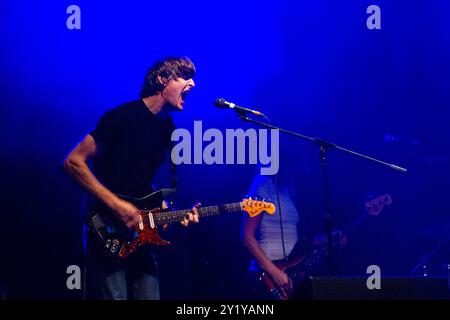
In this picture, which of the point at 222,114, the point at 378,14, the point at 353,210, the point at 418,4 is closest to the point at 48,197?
the point at 222,114

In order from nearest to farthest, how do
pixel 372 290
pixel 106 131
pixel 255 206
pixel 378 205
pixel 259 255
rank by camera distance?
pixel 372 290, pixel 106 131, pixel 255 206, pixel 259 255, pixel 378 205

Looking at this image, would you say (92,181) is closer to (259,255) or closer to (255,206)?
(255,206)

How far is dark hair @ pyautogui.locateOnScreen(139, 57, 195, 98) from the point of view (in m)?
4.06

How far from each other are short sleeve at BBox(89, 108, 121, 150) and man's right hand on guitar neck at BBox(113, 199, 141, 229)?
1.19 ft

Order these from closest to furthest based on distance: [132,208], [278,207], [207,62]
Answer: [132,208], [278,207], [207,62]

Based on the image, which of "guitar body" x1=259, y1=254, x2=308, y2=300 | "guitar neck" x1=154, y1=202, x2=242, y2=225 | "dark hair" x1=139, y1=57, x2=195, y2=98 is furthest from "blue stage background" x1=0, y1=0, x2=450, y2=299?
"guitar neck" x1=154, y1=202, x2=242, y2=225

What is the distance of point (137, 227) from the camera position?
11.9 ft

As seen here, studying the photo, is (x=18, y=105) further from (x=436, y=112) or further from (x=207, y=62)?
(x=436, y=112)

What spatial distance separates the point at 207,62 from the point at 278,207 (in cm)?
132

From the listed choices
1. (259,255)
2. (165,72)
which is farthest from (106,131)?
(259,255)

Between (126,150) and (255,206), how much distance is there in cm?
111

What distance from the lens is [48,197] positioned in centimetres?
495
